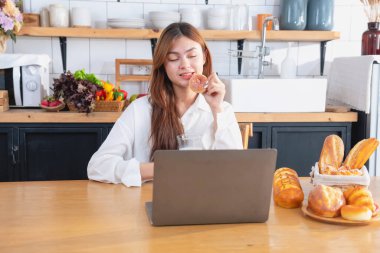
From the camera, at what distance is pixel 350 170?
1277 mm

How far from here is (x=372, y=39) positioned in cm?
327

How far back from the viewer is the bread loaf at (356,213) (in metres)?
1.14

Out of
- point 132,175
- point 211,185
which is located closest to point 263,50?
point 132,175

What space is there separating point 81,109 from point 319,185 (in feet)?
6.49

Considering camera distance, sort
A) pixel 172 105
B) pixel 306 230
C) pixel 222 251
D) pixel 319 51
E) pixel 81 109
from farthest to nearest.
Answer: pixel 319 51 < pixel 81 109 < pixel 172 105 < pixel 306 230 < pixel 222 251

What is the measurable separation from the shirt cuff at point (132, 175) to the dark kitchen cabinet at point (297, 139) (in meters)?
1.63

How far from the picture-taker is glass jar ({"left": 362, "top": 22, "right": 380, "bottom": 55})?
3260mm

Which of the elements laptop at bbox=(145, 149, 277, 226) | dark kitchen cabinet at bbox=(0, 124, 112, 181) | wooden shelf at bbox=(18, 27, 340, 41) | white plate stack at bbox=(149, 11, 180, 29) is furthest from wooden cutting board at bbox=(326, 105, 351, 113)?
laptop at bbox=(145, 149, 277, 226)

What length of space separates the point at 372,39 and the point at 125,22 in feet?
5.58

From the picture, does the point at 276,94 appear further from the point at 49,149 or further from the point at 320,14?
the point at 49,149

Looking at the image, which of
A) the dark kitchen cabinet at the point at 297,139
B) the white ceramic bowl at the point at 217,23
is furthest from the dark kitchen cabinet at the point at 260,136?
the white ceramic bowl at the point at 217,23

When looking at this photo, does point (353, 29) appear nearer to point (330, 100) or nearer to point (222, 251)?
point (330, 100)

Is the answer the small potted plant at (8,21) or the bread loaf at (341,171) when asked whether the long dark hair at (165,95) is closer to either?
the bread loaf at (341,171)

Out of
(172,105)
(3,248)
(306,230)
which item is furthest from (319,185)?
(172,105)
